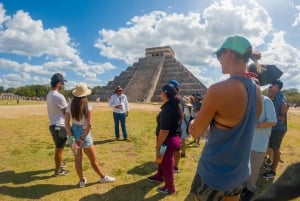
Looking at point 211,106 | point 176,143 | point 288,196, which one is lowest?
point 176,143

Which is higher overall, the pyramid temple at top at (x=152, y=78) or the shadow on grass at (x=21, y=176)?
the pyramid temple at top at (x=152, y=78)

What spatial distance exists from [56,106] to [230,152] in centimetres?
469

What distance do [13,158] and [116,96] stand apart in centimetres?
435

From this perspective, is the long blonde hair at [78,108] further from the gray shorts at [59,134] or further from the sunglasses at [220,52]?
the sunglasses at [220,52]

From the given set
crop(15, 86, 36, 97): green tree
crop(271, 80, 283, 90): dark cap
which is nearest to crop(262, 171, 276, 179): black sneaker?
crop(271, 80, 283, 90): dark cap

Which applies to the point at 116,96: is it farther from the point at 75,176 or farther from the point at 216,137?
the point at 216,137

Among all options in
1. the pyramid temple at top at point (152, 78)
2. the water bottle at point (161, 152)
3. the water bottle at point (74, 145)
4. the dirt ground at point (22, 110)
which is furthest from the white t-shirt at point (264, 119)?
the pyramid temple at top at point (152, 78)

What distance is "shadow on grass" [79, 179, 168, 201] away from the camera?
5.25m

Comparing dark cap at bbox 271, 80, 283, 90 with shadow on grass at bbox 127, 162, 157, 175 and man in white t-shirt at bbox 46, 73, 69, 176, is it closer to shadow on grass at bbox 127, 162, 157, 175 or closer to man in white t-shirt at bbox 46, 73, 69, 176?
shadow on grass at bbox 127, 162, 157, 175

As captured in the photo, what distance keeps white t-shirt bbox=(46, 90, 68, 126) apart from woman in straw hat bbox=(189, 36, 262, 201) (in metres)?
4.29

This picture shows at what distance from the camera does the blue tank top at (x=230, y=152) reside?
2.50 metres

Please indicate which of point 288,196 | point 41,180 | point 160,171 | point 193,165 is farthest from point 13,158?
point 288,196

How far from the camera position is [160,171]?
20.3ft

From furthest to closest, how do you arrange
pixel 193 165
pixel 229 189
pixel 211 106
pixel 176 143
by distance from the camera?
pixel 193 165 → pixel 176 143 → pixel 229 189 → pixel 211 106
